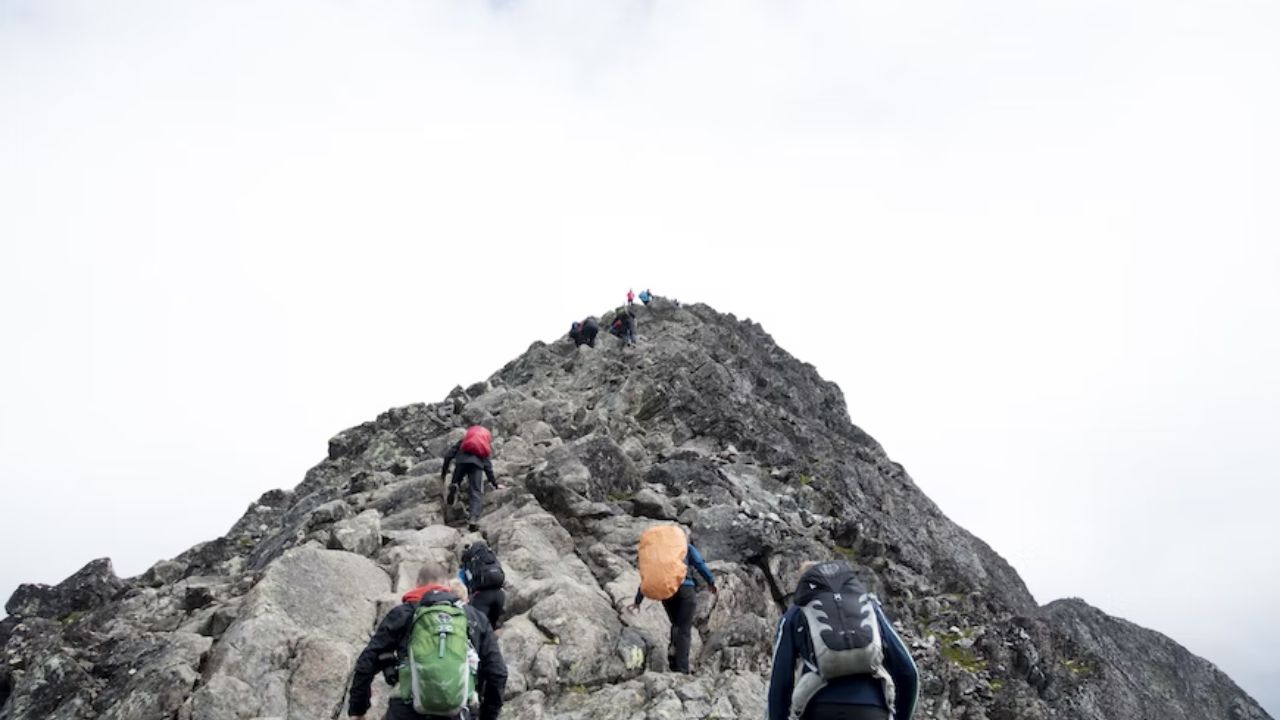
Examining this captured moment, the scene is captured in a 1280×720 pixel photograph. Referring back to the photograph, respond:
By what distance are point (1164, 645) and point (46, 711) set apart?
52973 millimetres

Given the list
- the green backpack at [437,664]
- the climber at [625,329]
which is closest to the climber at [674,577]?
the green backpack at [437,664]

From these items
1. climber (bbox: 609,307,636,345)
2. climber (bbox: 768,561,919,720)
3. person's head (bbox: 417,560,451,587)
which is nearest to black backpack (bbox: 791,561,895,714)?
climber (bbox: 768,561,919,720)

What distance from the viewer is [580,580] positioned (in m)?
19.4

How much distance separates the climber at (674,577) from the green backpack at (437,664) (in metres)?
6.09

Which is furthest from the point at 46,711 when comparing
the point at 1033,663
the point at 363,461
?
the point at 1033,663

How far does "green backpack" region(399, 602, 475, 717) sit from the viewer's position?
8914 mm

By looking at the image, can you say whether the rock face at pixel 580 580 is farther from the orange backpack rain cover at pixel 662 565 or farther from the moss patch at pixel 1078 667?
the orange backpack rain cover at pixel 662 565

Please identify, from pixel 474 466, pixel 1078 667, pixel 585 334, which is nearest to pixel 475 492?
pixel 474 466

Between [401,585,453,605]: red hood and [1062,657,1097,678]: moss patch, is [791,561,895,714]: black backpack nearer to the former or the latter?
[401,585,453,605]: red hood

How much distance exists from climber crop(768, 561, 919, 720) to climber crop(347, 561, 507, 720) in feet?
9.99

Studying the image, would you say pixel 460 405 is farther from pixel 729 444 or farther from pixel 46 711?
pixel 46 711

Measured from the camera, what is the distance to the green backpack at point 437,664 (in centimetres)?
891

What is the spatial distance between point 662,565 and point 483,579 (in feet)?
9.64

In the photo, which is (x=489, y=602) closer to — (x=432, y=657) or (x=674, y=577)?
(x=674, y=577)
